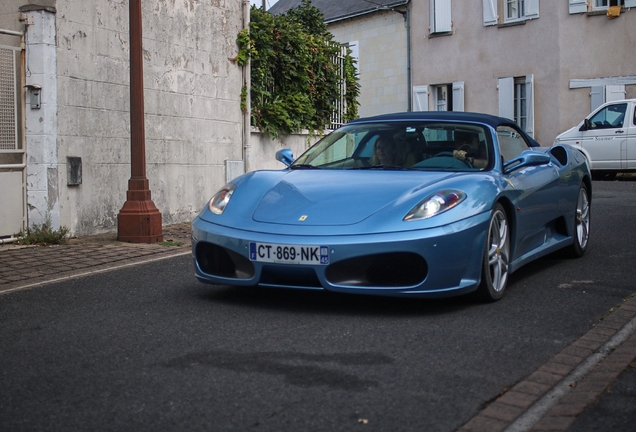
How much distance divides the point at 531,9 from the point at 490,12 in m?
1.47

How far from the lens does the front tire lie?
5.54 metres

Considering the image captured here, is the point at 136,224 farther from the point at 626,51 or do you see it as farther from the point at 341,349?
the point at 626,51

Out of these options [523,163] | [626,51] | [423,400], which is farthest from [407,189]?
[626,51]

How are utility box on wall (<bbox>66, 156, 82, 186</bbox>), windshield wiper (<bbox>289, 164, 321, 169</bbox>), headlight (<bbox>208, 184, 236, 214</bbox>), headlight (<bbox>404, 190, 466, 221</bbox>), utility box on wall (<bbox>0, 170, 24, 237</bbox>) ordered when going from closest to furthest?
headlight (<bbox>404, 190, 466, 221</bbox>), headlight (<bbox>208, 184, 236, 214</bbox>), windshield wiper (<bbox>289, 164, 321, 169</bbox>), utility box on wall (<bbox>0, 170, 24, 237</bbox>), utility box on wall (<bbox>66, 156, 82, 186</bbox>)

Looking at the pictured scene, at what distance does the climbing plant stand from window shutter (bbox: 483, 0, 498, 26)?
11103 millimetres

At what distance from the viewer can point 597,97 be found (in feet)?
80.4

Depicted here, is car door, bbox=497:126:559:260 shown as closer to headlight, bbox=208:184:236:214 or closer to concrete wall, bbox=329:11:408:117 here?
headlight, bbox=208:184:236:214

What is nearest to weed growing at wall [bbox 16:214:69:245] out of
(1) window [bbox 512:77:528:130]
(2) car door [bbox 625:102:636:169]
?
(2) car door [bbox 625:102:636:169]

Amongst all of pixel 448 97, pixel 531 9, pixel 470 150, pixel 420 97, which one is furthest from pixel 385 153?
pixel 448 97

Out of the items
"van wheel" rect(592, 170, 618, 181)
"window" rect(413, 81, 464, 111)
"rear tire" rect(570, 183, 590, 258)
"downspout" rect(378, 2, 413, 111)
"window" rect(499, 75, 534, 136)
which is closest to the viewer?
"rear tire" rect(570, 183, 590, 258)

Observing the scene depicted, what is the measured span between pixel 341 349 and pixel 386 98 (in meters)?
27.0

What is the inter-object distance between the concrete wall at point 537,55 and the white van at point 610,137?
4.44 m

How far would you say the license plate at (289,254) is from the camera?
518cm

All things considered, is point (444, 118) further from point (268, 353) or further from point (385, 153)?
point (268, 353)
